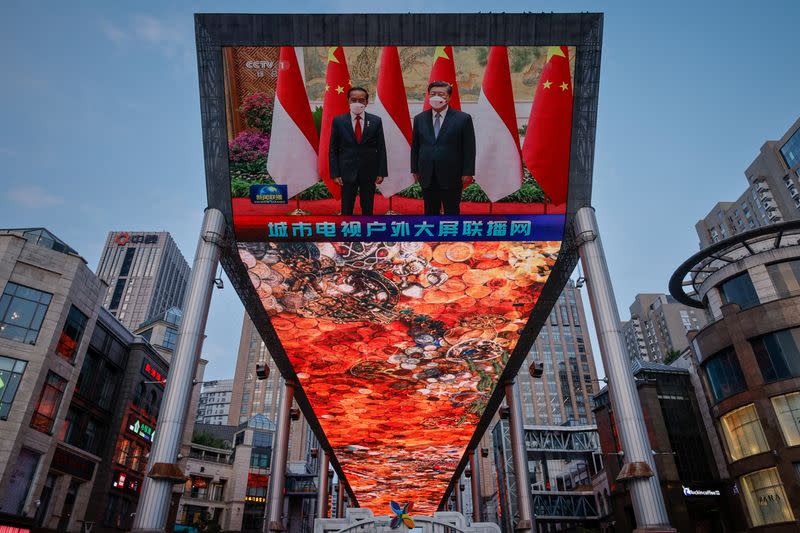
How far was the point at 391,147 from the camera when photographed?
15.7 meters

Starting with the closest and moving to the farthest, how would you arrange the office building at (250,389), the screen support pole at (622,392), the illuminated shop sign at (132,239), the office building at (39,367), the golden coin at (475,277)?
1. the screen support pole at (622,392)
2. the golden coin at (475,277)
3. the office building at (39,367)
4. the office building at (250,389)
5. the illuminated shop sign at (132,239)

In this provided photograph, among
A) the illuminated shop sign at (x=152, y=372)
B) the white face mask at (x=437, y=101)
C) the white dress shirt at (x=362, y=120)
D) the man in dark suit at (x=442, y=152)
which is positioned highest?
the illuminated shop sign at (x=152, y=372)

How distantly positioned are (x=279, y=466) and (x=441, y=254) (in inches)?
571

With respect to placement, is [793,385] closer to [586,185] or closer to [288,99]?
[586,185]

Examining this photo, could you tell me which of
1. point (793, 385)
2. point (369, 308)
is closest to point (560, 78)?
point (369, 308)

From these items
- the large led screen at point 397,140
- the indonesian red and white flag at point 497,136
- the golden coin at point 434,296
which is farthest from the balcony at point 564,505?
the indonesian red and white flag at point 497,136

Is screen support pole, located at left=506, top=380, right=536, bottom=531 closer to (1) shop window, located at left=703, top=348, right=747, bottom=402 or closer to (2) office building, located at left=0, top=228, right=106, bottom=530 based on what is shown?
(1) shop window, located at left=703, top=348, right=747, bottom=402

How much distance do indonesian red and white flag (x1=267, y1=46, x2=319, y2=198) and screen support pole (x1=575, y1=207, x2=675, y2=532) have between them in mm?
8475

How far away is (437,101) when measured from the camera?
15.3 m

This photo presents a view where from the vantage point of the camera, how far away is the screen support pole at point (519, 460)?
24.2 metres

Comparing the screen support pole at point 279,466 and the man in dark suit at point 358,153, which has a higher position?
the man in dark suit at point 358,153

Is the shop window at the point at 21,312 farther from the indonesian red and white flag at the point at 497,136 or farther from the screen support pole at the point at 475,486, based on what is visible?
the screen support pole at the point at 475,486

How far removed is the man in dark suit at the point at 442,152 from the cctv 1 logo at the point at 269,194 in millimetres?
3993

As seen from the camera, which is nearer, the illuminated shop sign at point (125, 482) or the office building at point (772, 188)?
the illuminated shop sign at point (125, 482)
